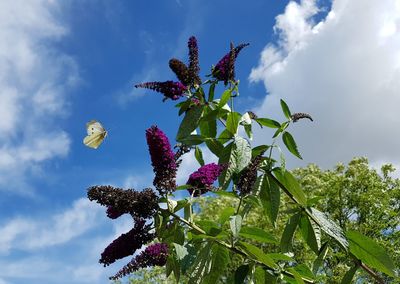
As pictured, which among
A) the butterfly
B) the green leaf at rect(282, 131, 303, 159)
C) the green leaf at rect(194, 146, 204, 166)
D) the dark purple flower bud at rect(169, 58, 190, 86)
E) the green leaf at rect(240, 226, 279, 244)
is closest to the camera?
the green leaf at rect(240, 226, 279, 244)

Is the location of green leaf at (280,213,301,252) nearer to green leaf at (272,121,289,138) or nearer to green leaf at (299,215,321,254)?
green leaf at (299,215,321,254)

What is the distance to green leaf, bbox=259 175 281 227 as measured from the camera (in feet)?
8.39

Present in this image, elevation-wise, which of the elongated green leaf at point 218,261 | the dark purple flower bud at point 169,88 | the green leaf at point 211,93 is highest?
the dark purple flower bud at point 169,88

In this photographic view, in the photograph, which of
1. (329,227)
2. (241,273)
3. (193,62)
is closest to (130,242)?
(241,273)

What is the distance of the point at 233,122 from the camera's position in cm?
265

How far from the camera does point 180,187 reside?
106 inches

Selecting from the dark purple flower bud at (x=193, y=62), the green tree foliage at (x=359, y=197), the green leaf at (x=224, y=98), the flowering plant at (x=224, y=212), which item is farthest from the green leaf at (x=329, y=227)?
the green tree foliage at (x=359, y=197)

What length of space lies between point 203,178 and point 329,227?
672 mm

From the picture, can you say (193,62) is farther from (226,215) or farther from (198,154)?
(226,215)

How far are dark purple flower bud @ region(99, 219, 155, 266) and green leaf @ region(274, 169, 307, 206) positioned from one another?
2.24 ft

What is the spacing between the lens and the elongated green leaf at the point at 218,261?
2.52m

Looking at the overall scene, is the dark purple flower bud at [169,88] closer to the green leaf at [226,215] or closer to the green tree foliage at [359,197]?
the green leaf at [226,215]

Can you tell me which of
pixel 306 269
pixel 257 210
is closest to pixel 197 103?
pixel 306 269

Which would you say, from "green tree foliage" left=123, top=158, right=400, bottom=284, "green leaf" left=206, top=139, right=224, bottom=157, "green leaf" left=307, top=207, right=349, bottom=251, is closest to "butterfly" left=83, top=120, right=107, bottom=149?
"green leaf" left=206, top=139, right=224, bottom=157
